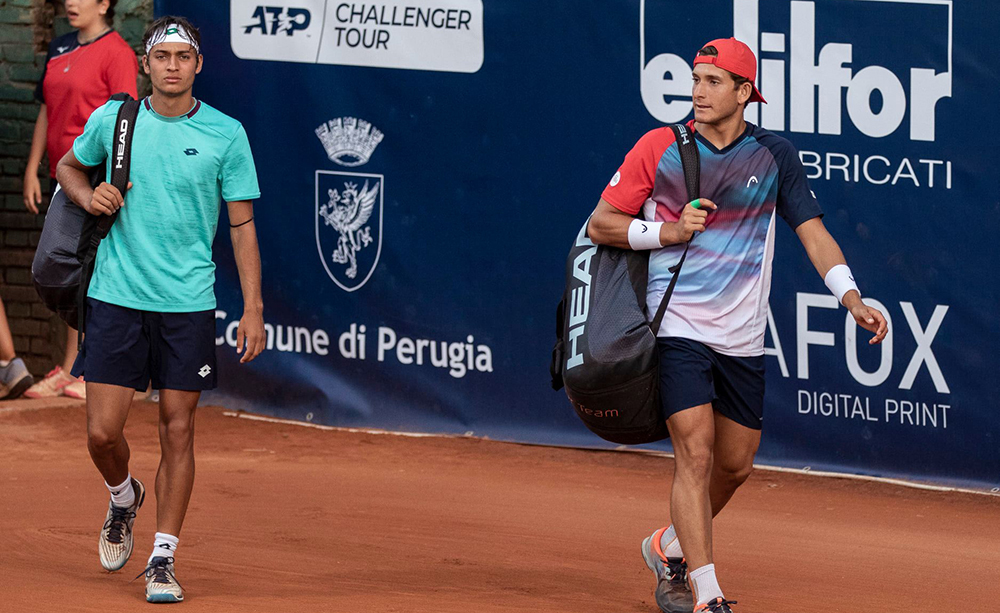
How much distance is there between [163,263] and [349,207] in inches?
140

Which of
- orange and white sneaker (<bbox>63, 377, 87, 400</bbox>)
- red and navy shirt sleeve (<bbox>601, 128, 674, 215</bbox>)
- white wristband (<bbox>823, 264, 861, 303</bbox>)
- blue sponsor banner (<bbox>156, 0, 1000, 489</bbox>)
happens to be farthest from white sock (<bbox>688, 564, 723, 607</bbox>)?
orange and white sneaker (<bbox>63, 377, 87, 400</bbox>)

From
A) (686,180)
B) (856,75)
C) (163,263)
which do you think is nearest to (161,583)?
(163,263)

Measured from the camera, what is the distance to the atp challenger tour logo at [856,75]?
7316 mm

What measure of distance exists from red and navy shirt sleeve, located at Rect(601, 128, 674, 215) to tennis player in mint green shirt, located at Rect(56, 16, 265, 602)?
1379 mm

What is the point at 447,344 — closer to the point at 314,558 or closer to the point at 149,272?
the point at 314,558

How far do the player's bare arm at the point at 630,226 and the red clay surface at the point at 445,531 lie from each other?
4.33 ft

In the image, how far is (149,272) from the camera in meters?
5.41

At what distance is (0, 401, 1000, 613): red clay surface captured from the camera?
5.54 meters

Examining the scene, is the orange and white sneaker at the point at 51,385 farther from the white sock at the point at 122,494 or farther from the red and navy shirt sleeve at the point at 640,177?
the red and navy shirt sleeve at the point at 640,177

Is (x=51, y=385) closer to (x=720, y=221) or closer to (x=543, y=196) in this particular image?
(x=543, y=196)

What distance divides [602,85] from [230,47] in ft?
8.04

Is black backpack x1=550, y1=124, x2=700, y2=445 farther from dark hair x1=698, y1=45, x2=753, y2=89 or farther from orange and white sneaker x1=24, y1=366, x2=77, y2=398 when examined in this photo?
orange and white sneaker x1=24, y1=366, x2=77, y2=398

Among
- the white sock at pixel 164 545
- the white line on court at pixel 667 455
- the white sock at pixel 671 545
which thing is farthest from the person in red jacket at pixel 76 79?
the white sock at pixel 671 545

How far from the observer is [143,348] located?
546cm
